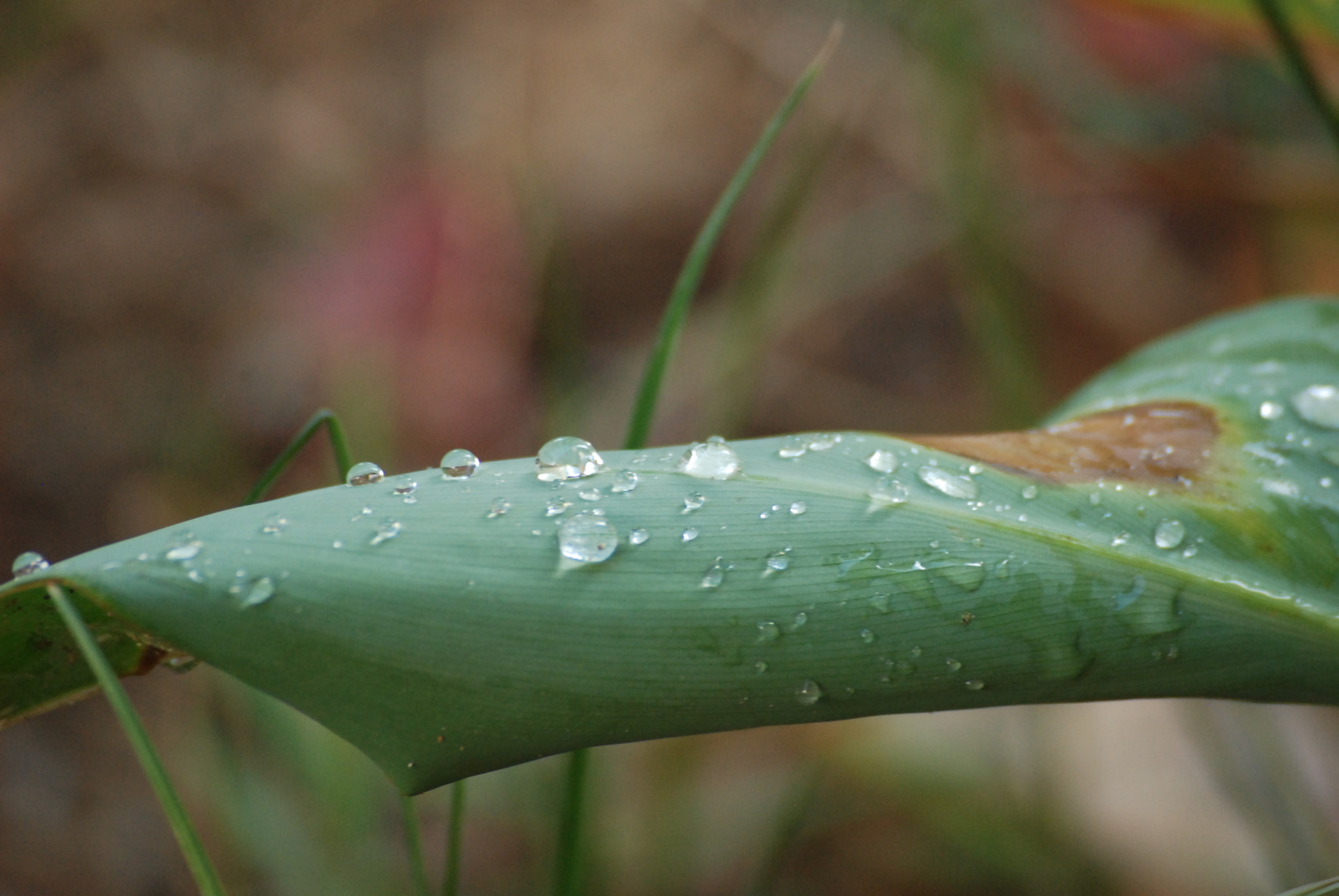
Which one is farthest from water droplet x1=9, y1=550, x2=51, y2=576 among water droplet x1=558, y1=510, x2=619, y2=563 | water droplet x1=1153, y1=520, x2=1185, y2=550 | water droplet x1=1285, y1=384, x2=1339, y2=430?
water droplet x1=1285, y1=384, x2=1339, y2=430

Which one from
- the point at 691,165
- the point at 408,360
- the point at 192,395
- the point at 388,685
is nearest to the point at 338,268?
the point at 408,360

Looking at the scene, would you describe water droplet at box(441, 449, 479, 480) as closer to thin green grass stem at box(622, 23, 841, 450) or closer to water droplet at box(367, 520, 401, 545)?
water droplet at box(367, 520, 401, 545)

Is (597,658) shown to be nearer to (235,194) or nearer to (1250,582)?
(1250,582)

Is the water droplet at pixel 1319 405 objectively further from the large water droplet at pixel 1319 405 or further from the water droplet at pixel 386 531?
the water droplet at pixel 386 531

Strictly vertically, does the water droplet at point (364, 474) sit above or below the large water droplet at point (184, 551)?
above

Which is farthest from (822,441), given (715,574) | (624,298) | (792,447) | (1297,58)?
(624,298)

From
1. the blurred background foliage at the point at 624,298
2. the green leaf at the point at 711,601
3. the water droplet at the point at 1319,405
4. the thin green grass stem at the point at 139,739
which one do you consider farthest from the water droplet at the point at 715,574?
the blurred background foliage at the point at 624,298
